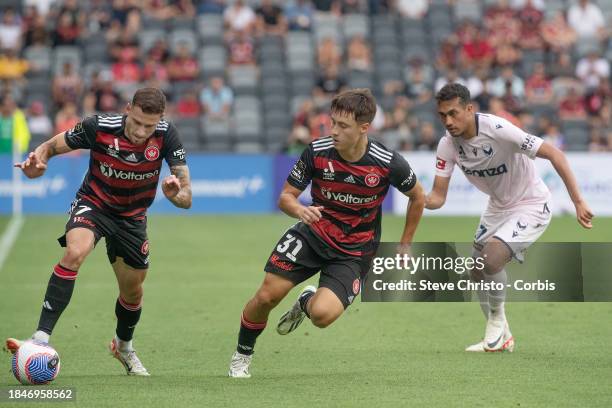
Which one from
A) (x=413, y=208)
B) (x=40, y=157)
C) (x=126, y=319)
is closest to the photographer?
(x=40, y=157)

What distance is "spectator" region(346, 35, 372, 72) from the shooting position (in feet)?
86.0

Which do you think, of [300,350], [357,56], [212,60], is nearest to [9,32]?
[212,60]

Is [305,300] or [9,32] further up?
[9,32]

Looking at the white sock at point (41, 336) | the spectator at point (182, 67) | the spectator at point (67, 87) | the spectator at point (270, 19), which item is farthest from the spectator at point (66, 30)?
the white sock at point (41, 336)

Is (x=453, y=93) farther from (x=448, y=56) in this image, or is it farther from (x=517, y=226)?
(x=448, y=56)

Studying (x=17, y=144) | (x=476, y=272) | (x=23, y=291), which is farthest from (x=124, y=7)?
(x=476, y=272)

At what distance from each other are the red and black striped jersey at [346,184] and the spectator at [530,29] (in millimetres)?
19966

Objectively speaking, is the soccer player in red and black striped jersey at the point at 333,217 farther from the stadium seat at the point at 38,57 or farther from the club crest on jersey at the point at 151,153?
the stadium seat at the point at 38,57

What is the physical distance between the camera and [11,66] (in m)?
25.6

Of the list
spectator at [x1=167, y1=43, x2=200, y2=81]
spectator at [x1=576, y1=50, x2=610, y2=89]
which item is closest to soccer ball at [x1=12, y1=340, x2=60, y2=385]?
spectator at [x1=167, y1=43, x2=200, y2=81]

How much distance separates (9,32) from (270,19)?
590 cm

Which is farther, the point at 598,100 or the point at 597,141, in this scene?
the point at 598,100

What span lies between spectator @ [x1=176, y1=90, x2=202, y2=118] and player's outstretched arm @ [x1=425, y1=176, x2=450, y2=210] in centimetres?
1580

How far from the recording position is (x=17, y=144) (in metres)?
22.2
